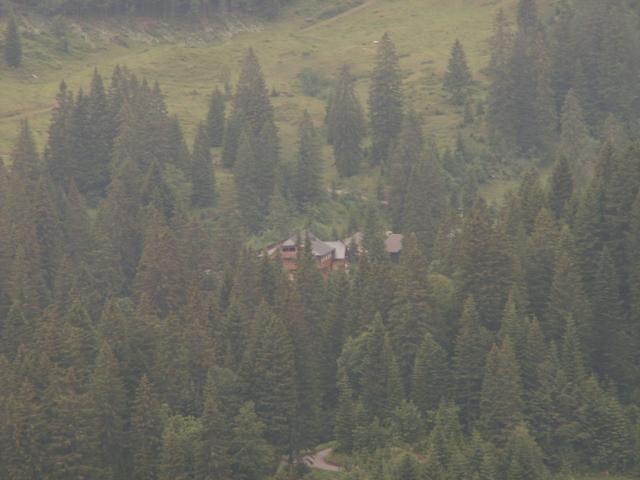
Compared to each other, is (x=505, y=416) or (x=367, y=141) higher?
(x=505, y=416)

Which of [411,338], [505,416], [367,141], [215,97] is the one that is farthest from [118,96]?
[505,416]

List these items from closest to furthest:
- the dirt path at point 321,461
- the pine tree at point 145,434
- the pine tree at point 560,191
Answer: the pine tree at point 145,434, the dirt path at point 321,461, the pine tree at point 560,191

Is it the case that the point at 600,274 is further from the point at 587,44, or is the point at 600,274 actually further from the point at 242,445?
the point at 587,44

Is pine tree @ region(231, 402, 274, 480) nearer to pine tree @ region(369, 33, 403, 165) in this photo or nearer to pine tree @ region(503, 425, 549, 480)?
pine tree @ region(503, 425, 549, 480)

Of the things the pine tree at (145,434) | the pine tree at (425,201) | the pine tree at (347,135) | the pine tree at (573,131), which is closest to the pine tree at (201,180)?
the pine tree at (347,135)

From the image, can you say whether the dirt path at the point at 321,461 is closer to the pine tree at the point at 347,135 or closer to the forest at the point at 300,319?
the forest at the point at 300,319
